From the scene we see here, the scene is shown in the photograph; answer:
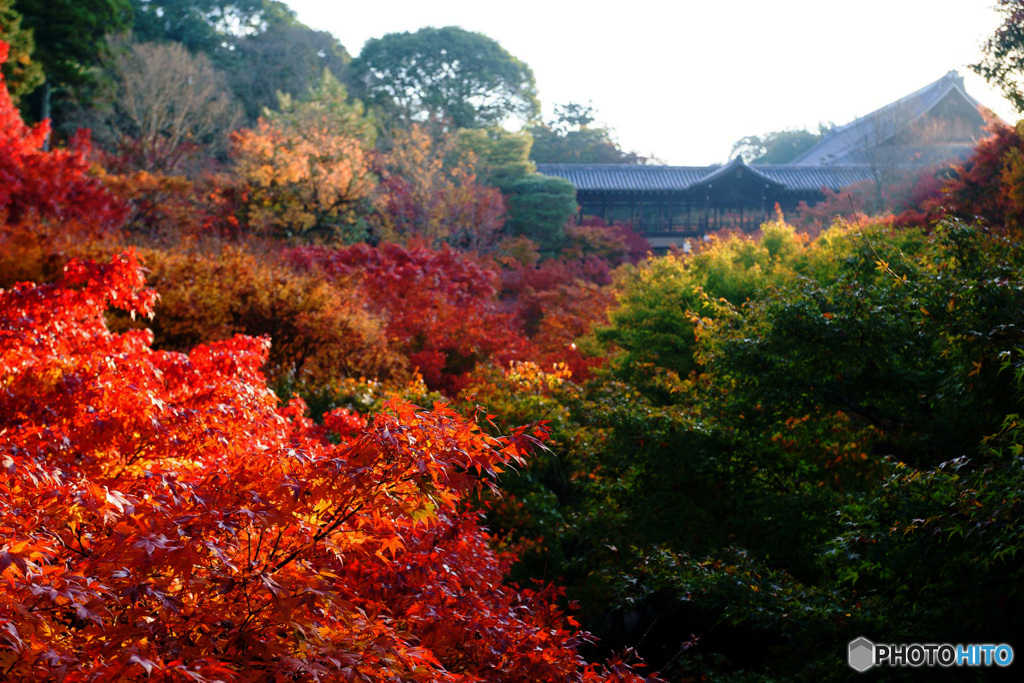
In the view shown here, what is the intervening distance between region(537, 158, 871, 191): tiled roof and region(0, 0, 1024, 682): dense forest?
16.6 m

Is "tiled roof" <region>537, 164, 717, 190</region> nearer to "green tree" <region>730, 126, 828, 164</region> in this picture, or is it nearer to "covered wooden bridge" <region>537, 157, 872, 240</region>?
"covered wooden bridge" <region>537, 157, 872, 240</region>

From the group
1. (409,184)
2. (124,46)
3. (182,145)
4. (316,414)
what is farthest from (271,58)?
(316,414)

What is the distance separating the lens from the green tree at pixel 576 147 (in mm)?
45438

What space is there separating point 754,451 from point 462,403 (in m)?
3.63

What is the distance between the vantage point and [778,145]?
188 ft

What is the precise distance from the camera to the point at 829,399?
6.95 metres

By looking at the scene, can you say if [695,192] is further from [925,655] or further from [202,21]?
[925,655]

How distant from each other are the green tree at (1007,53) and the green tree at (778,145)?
140 feet

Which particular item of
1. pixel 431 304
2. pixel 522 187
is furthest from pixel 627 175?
pixel 431 304

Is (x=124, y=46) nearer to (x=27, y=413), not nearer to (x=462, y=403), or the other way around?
(x=462, y=403)

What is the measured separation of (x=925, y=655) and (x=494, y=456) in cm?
377

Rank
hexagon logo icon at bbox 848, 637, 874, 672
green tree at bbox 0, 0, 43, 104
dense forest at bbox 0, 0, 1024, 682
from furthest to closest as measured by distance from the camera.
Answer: green tree at bbox 0, 0, 43, 104, hexagon logo icon at bbox 848, 637, 874, 672, dense forest at bbox 0, 0, 1024, 682

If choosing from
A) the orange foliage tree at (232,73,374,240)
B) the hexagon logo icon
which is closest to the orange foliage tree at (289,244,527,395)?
the orange foliage tree at (232,73,374,240)

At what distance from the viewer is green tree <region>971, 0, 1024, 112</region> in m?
12.0
